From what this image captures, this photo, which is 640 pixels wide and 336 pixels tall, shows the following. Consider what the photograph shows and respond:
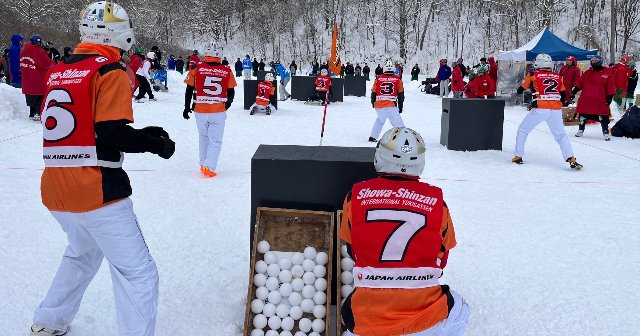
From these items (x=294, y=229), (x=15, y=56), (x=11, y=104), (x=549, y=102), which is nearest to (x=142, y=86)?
(x=15, y=56)

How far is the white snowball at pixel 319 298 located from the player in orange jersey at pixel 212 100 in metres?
4.72

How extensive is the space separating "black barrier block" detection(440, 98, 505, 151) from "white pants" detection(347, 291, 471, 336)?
7939 millimetres

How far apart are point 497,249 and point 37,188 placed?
5.53 meters

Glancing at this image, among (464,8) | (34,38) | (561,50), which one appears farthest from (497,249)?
(464,8)

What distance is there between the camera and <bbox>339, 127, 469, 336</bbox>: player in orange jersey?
96.9 inches

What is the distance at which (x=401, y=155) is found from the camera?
2.56 m

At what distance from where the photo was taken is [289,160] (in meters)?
3.44

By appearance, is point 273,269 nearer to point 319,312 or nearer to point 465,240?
point 319,312

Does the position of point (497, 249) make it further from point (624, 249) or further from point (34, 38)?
point (34, 38)

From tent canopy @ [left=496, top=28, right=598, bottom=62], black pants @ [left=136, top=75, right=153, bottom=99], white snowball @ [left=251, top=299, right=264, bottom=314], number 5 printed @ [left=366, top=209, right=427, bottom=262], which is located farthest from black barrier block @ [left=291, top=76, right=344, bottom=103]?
number 5 printed @ [left=366, top=209, right=427, bottom=262]

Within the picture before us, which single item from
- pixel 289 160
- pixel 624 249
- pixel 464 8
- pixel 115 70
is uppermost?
pixel 464 8

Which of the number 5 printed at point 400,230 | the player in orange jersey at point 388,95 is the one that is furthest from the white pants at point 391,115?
the number 5 printed at point 400,230

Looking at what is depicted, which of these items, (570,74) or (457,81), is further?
(457,81)

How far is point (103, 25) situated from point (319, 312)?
6.50 ft
